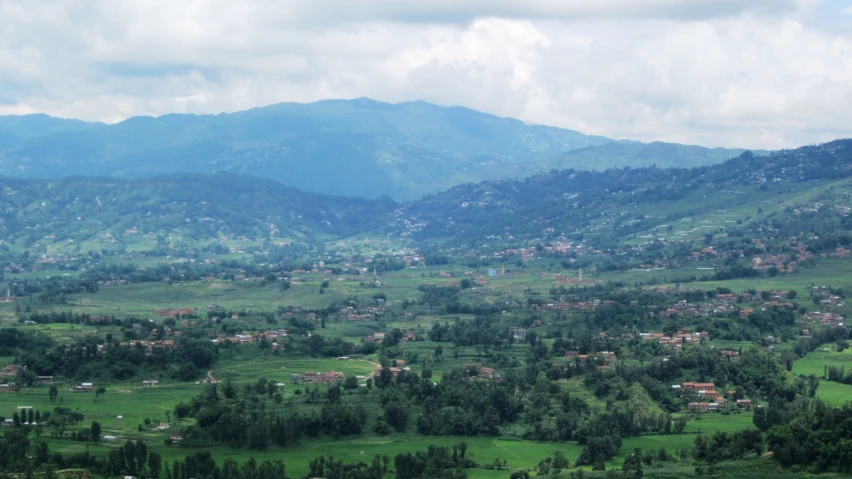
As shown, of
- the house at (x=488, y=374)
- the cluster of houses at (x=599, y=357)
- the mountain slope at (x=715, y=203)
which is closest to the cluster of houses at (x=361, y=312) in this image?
the cluster of houses at (x=599, y=357)

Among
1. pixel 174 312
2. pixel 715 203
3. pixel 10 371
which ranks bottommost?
pixel 10 371

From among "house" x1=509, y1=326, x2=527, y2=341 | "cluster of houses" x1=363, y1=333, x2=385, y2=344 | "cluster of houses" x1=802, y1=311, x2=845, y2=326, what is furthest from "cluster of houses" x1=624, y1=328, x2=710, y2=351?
"cluster of houses" x1=363, y1=333, x2=385, y2=344

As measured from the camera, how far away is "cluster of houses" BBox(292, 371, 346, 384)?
74.1 meters

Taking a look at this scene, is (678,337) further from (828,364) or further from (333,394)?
(333,394)

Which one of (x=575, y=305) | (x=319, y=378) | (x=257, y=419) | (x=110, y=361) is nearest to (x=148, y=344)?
(x=110, y=361)

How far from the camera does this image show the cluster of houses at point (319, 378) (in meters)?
74.1

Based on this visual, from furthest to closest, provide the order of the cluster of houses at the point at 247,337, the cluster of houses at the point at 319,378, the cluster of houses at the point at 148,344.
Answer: the cluster of houses at the point at 247,337, the cluster of houses at the point at 148,344, the cluster of houses at the point at 319,378

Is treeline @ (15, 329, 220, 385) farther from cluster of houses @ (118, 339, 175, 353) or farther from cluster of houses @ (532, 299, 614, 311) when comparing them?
cluster of houses @ (532, 299, 614, 311)

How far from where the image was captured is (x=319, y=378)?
74812 mm

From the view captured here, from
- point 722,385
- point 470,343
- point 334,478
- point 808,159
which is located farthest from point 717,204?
point 334,478

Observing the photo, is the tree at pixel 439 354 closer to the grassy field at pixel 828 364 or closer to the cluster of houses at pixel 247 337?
the cluster of houses at pixel 247 337

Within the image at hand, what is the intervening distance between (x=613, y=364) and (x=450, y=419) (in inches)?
688

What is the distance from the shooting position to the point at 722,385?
232 ft

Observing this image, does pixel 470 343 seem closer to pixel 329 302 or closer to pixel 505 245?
pixel 329 302
